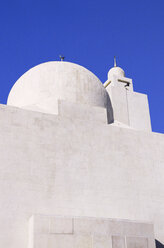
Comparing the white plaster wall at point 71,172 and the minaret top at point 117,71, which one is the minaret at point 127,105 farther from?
the white plaster wall at point 71,172

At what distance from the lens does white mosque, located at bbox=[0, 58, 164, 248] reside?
31.1 feet

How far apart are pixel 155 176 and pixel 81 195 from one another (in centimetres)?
336

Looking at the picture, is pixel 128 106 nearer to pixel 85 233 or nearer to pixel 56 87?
pixel 56 87

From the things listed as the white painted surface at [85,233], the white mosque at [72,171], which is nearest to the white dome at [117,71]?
the white mosque at [72,171]

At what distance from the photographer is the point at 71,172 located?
11.1 meters

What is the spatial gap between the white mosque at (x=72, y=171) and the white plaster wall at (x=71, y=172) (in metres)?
0.03

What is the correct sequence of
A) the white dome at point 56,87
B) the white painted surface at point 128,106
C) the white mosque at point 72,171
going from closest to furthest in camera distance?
the white mosque at point 72,171 → the white dome at point 56,87 → the white painted surface at point 128,106

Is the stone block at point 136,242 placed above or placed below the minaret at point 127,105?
below

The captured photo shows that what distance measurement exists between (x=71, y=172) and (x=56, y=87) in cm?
408

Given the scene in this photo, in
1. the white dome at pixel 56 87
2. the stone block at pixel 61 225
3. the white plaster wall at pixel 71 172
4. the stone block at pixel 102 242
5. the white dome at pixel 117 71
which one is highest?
the white dome at pixel 117 71

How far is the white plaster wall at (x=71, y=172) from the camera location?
9.99m

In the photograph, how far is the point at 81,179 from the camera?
36.6ft

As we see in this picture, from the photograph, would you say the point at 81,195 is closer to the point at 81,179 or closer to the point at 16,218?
the point at 81,179

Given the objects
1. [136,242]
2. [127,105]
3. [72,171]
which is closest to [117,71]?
[127,105]
